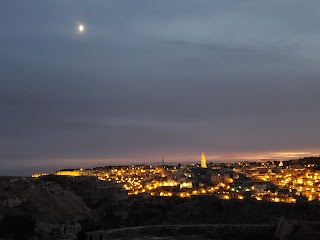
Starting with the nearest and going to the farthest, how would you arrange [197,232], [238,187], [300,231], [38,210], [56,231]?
1. [300,231]
2. [56,231]
3. [197,232]
4. [38,210]
5. [238,187]

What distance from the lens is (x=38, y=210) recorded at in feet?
218

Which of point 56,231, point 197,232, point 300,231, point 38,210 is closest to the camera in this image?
point 300,231

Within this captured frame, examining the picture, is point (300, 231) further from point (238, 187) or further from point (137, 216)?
point (238, 187)

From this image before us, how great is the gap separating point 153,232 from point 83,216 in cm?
1392

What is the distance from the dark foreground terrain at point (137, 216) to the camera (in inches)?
2243

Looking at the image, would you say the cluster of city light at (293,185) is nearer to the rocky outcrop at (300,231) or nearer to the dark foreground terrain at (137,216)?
the dark foreground terrain at (137,216)

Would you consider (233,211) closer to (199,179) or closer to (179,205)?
(179,205)

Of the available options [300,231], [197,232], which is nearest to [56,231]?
[197,232]

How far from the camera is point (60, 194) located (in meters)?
74.6

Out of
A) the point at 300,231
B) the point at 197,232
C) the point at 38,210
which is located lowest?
the point at 197,232

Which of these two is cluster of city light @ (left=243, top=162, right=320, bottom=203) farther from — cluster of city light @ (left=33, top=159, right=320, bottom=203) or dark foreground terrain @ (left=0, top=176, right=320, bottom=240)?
dark foreground terrain @ (left=0, top=176, right=320, bottom=240)

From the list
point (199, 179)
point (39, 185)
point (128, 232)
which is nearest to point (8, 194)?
point (39, 185)

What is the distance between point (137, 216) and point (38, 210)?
15.3m

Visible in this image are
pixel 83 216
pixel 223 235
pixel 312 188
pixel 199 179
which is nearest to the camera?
pixel 223 235
